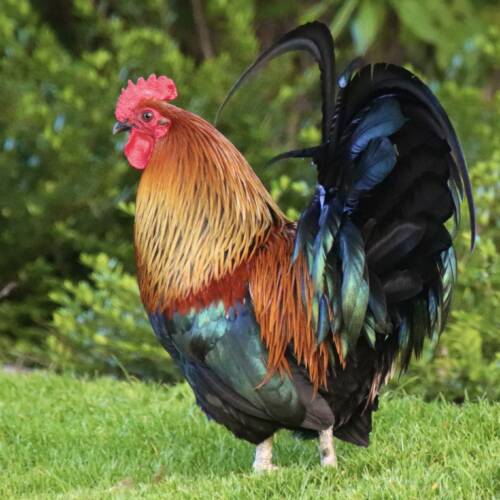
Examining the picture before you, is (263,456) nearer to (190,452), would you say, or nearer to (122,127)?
(190,452)

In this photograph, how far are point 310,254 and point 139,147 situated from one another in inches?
37.6

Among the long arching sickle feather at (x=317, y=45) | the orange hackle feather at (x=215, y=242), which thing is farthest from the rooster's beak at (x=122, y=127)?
the long arching sickle feather at (x=317, y=45)

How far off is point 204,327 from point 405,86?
1214mm

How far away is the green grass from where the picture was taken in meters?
4.29

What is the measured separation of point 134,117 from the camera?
4793 millimetres

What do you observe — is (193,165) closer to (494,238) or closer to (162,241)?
(162,241)

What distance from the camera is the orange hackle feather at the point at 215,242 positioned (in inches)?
174

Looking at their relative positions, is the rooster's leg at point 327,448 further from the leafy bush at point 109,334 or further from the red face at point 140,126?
the leafy bush at point 109,334

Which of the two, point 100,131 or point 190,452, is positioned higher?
point 100,131

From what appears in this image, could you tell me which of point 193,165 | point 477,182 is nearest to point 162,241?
point 193,165

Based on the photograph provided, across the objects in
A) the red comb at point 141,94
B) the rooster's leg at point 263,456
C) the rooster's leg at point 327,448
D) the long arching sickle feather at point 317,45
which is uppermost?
the long arching sickle feather at point 317,45

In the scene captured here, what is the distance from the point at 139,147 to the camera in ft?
15.7

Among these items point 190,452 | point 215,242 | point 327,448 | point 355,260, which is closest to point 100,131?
point 190,452

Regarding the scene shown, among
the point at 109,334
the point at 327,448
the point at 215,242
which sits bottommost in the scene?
the point at 109,334
